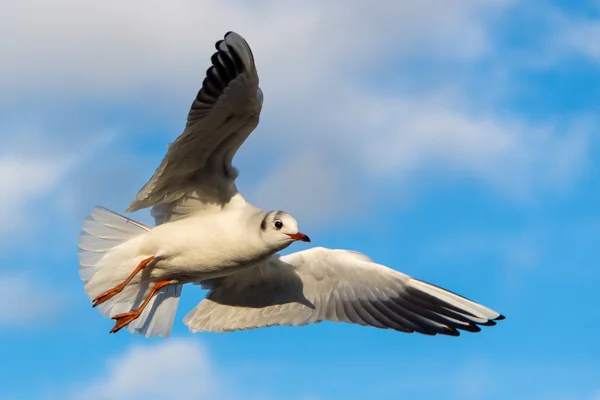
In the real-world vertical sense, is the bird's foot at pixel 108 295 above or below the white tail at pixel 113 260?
below

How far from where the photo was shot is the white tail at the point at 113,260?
862 centimetres

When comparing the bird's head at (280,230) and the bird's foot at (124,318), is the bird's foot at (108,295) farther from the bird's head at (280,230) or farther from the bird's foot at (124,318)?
the bird's head at (280,230)

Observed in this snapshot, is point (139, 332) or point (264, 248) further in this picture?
point (139, 332)

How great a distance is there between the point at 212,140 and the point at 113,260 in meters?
1.66

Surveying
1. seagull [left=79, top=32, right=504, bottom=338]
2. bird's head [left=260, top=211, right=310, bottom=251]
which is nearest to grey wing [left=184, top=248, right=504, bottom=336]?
seagull [left=79, top=32, right=504, bottom=338]

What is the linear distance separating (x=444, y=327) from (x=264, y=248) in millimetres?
1952

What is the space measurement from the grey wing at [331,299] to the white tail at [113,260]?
0.65 m

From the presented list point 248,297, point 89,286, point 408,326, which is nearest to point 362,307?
point 408,326

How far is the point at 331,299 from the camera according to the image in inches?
355

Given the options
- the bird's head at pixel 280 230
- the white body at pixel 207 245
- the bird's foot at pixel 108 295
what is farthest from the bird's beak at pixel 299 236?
the bird's foot at pixel 108 295

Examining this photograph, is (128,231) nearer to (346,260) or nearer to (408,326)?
(346,260)

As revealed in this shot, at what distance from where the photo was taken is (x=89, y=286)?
877 centimetres

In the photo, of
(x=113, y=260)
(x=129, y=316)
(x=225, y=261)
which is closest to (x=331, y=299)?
(x=225, y=261)

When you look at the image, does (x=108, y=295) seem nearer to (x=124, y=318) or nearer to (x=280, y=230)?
(x=124, y=318)
